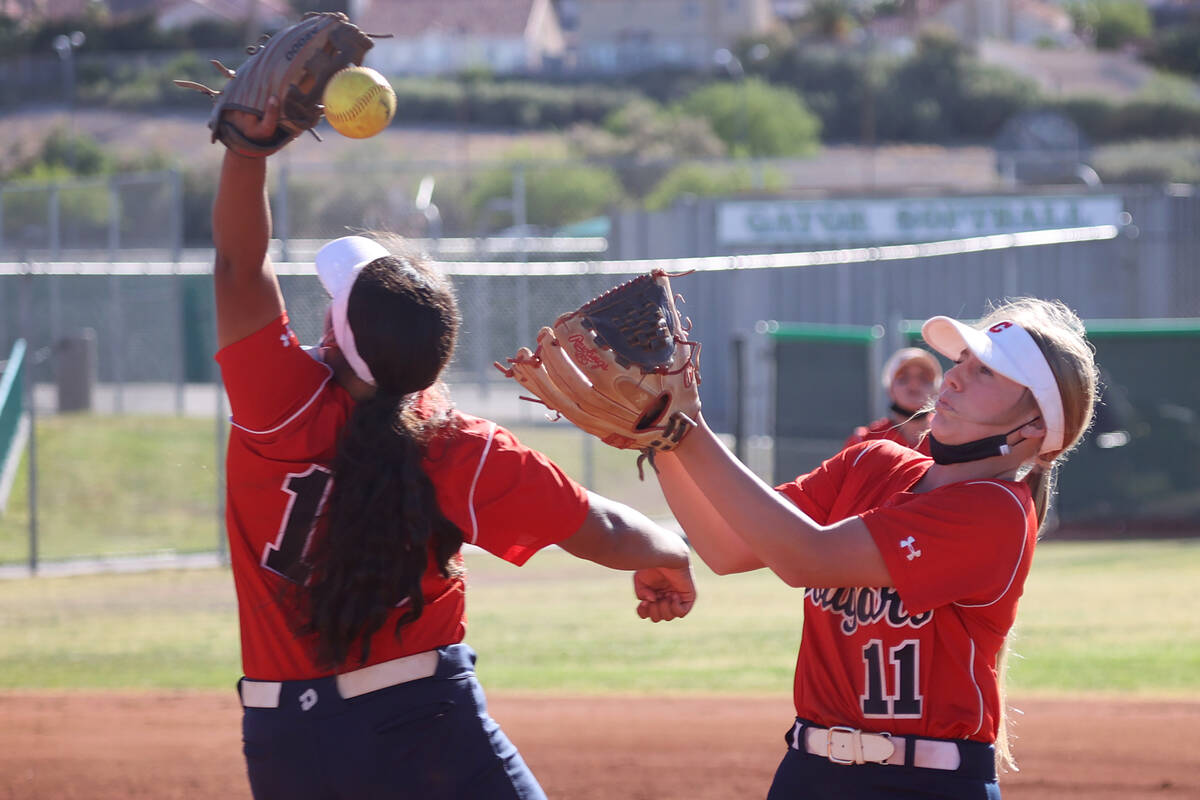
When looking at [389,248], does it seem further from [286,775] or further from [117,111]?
[117,111]

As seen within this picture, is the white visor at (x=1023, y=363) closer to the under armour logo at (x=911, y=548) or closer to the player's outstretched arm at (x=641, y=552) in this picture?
the under armour logo at (x=911, y=548)

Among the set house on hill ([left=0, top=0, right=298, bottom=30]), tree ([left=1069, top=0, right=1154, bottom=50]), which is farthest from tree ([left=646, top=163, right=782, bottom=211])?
tree ([left=1069, top=0, right=1154, bottom=50])

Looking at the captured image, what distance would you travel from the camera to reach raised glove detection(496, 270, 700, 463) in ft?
7.53

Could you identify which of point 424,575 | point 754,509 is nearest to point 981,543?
point 754,509

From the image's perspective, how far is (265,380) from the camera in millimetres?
2328

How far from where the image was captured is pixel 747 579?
1052 cm

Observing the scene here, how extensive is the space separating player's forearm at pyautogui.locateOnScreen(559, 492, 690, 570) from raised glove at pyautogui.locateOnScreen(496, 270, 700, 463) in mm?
159

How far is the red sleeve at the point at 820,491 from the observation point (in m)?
2.71

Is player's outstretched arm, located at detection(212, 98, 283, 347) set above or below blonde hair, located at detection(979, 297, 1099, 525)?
above

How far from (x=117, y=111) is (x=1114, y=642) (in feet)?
133

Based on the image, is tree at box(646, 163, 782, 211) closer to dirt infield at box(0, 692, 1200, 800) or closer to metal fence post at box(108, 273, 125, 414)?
metal fence post at box(108, 273, 125, 414)

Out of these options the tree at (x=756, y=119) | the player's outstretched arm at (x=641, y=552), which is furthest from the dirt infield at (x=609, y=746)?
the tree at (x=756, y=119)

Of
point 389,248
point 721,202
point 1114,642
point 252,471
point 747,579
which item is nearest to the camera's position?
point 252,471

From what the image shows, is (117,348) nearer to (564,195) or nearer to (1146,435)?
(1146,435)
